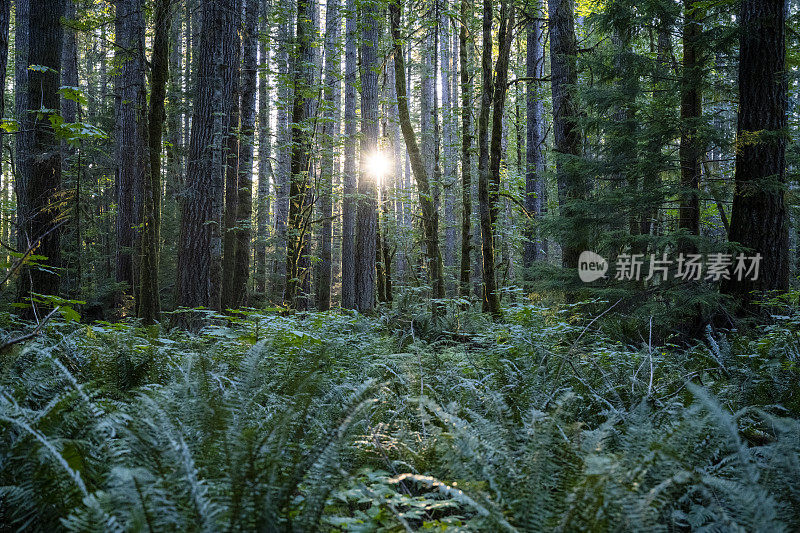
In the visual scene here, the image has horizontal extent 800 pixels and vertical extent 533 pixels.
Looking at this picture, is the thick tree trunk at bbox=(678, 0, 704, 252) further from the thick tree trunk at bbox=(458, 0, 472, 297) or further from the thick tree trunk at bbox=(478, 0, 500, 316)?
the thick tree trunk at bbox=(458, 0, 472, 297)

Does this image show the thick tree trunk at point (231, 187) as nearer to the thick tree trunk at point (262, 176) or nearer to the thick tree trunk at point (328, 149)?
the thick tree trunk at point (328, 149)

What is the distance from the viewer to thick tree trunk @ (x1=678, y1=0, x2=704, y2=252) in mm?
7450

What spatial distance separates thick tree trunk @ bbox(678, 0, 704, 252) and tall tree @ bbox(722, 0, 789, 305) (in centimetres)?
64

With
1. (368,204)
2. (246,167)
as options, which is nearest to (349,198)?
(368,204)

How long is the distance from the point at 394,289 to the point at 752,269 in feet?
36.6

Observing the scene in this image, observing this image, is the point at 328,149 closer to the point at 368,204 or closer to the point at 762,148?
the point at 368,204

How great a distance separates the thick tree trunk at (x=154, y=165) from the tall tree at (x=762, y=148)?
804 centimetres

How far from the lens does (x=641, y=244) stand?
7.80 meters

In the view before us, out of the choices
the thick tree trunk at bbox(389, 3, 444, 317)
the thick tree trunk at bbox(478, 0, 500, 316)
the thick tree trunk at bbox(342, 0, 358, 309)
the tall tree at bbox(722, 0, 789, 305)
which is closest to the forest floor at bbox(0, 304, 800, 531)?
the tall tree at bbox(722, 0, 789, 305)

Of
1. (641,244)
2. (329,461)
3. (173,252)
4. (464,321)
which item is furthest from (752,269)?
(173,252)

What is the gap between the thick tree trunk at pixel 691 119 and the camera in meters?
7.45

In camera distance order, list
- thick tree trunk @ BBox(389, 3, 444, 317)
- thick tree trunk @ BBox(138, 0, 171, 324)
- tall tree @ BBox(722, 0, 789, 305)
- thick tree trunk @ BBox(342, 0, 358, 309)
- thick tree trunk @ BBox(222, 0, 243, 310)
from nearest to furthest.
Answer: thick tree trunk @ BBox(138, 0, 171, 324), tall tree @ BBox(722, 0, 789, 305), thick tree trunk @ BBox(222, 0, 243, 310), thick tree trunk @ BBox(389, 3, 444, 317), thick tree trunk @ BBox(342, 0, 358, 309)

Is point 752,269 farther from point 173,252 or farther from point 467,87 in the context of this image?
point 173,252

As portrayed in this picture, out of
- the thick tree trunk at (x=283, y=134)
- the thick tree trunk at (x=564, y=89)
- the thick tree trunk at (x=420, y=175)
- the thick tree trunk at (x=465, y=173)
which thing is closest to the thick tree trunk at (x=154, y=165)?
the thick tree trunk at (x=283, y=134)
